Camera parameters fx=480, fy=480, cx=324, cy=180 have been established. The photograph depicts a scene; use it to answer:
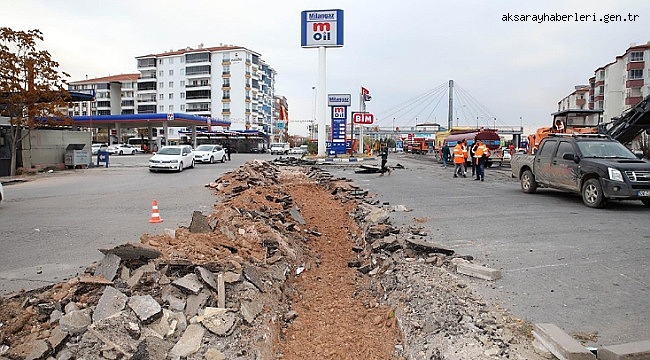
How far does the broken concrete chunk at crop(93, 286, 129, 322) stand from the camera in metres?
4.66

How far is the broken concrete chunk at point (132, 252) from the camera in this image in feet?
19.0

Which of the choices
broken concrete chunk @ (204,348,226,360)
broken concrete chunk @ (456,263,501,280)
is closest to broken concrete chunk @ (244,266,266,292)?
broken concrete chunk @ (204,348,226,360)

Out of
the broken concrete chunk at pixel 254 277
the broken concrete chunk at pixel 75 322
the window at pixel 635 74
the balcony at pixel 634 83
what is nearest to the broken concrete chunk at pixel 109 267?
the broken concrete chunk at pixel 75 322

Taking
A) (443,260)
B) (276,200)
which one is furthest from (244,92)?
(443,260)

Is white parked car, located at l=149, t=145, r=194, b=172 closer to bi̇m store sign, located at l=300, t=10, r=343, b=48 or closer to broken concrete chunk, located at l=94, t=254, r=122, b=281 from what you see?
bi̇m store sign, located at l=300, t=10, r=343, b=48

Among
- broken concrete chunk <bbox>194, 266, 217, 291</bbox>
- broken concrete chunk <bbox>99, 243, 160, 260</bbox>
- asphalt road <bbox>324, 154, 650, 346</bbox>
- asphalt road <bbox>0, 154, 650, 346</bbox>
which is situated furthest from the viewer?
broken concrete chunk <bbox>99, 243, 160, 260</bbox>

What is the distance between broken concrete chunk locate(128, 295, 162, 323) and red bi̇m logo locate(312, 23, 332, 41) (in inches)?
1632

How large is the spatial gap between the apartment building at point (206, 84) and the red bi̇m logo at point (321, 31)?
58.4 metres

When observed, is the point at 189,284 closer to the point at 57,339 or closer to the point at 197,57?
the point at 57,339

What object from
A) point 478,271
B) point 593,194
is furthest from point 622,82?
point 478,271

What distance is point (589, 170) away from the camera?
11766 mm

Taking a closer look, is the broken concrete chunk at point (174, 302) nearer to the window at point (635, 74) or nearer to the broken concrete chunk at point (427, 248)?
the broken concrete chunk at point (427, 248)

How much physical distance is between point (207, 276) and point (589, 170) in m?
10.1

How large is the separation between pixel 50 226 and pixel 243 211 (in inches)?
157
